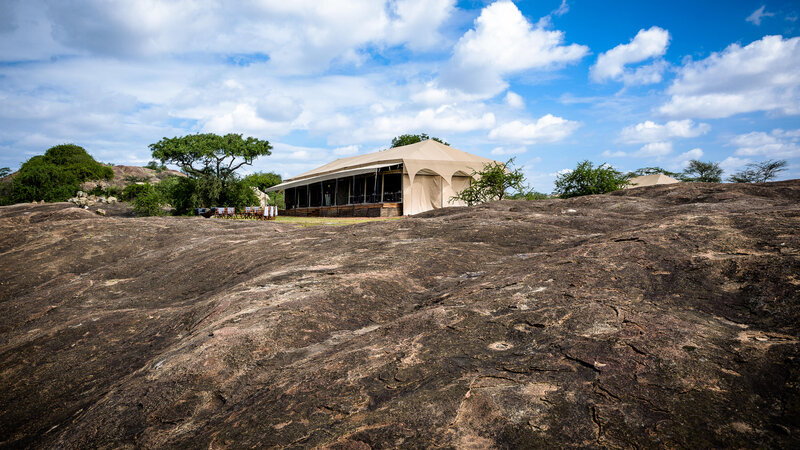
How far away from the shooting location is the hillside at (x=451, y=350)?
4.74 ft

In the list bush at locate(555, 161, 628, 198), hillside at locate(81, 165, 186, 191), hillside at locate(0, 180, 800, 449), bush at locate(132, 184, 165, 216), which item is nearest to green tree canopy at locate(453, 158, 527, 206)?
bush at locate(555, 161, 628, 198)

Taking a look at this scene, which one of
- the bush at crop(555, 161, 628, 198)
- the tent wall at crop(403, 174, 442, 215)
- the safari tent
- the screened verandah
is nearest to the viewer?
the bush at crop(555, 161, 628, 198)

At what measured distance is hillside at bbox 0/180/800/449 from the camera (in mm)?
1443

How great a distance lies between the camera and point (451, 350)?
202 centimetres

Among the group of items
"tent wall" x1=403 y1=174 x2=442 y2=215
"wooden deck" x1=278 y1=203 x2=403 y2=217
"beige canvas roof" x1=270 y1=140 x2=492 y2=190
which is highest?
"beige canvas roof" x1=270 y1=140 x2=492 y2=190

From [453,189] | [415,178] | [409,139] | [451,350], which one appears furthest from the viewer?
[409,139]

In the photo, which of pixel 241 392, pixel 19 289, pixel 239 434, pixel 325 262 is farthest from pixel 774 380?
pixel 19 289

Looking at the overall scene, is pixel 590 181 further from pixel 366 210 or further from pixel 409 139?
pixel 409 139

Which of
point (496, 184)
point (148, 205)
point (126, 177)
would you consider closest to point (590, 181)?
point (496, 184)

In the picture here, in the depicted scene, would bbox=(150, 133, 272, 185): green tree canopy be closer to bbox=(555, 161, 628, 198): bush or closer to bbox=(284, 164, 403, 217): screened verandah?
bbox=(284, 164, 403, 217): screened verandah

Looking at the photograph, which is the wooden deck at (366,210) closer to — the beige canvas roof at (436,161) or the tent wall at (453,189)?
the beige canvas roof at (436,161)

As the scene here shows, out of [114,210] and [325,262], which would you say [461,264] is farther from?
[114,210]

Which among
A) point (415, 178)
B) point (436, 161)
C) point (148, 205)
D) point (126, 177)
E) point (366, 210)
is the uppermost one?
point (126, 177)

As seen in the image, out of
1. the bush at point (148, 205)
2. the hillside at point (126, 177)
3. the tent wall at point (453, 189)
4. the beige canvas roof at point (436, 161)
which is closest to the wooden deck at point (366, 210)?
the beige canvas roof at point (436, 161)
